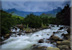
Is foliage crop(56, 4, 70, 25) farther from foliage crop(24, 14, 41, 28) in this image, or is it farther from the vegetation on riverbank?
foliage crop(24, 14, 41, 28)

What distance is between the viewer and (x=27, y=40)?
324cm

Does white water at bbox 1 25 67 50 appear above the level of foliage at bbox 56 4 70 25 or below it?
below

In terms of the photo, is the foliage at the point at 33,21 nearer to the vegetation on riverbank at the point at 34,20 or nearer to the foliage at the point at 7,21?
the vegetation on riverbank at the point at 34,20

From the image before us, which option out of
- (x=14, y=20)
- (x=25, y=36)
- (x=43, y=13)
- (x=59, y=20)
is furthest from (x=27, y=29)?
(x=59, y=20)

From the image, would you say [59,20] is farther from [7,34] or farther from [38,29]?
[7,34]

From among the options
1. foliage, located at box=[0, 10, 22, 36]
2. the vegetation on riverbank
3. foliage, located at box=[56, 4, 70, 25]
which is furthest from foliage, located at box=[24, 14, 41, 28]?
foliage, located at box=[56, 4, 70, 25]

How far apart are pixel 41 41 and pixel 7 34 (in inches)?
40.9

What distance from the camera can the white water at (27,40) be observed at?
3211 millimetres

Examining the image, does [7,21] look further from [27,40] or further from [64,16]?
[64,16]

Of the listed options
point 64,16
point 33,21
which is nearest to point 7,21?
point 33,21

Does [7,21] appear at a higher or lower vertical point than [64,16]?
lower

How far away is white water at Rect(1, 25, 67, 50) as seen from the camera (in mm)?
3211

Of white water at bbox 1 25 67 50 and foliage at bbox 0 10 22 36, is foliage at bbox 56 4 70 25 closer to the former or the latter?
white water at bbox 1 25 67 50

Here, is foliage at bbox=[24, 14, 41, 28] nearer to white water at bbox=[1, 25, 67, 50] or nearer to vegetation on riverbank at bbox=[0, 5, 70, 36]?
vegetation on riverbank at bbox=[0, 5, 70, 36]
